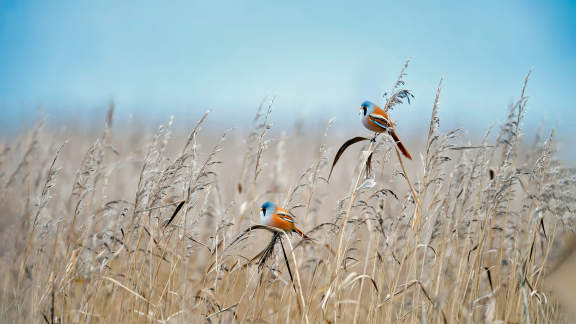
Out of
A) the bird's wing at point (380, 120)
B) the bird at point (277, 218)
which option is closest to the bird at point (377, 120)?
the bird's wing at point (380, 120)

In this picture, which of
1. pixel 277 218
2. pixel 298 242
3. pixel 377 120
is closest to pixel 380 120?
pixel 377 120

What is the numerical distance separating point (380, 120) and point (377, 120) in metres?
0.02

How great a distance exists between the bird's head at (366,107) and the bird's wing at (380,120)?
0.12 feet

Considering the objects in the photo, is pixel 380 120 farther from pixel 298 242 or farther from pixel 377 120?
pixel 298 242

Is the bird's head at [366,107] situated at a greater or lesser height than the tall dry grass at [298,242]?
greater

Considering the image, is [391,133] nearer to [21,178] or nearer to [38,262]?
[38,262]

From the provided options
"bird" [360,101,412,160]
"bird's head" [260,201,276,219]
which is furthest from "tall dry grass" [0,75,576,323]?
A: "bird's head" [260,201,276,219]

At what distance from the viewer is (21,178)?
11.9ft

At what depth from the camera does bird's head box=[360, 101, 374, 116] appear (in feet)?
6.26

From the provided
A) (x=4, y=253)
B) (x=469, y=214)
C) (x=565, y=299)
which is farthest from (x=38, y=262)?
(x=565, y=299)

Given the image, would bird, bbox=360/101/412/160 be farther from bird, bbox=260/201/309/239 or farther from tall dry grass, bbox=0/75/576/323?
bird, bbox=260/201/309/239

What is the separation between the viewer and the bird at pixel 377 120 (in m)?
1.88

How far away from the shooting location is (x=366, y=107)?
1.93m

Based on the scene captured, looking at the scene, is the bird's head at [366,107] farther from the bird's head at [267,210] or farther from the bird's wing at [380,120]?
the bird's head at [267,210]
